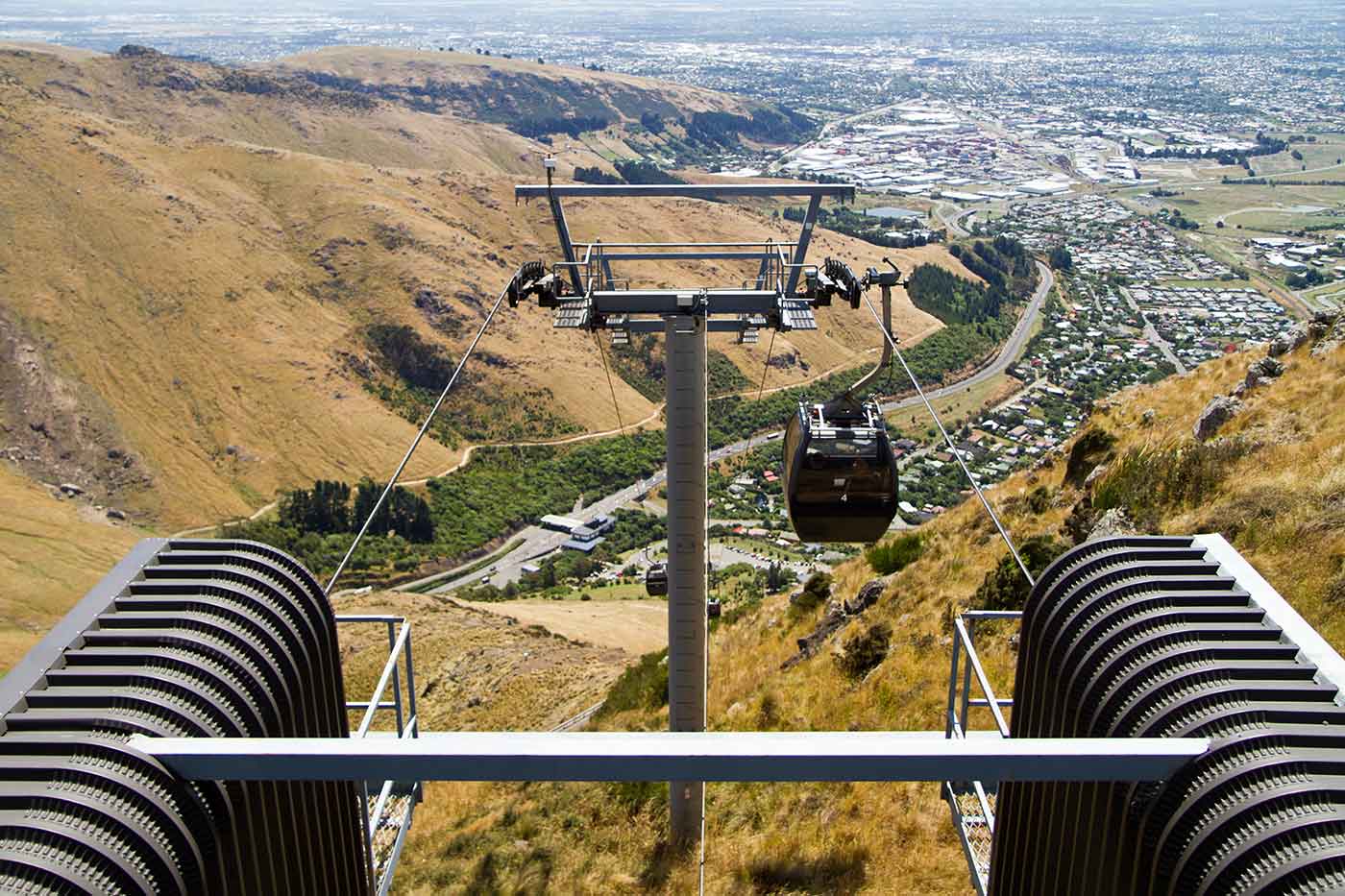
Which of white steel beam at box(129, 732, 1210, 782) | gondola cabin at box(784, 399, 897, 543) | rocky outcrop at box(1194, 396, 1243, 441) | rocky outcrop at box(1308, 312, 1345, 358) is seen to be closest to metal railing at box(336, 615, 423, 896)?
white steel beam at box(129, 732, 1210, 782)

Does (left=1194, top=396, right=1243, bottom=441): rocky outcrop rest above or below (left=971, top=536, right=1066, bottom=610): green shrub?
above

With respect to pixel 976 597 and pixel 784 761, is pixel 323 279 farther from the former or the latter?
pixel 784 761

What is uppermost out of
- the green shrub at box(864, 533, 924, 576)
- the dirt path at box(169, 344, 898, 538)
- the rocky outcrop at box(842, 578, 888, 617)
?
the rocky outcrop at box(842, 578, 888, 617)

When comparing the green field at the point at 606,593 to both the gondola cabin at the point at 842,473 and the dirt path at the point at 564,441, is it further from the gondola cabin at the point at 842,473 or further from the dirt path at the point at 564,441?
the gondola cabin at the point at 842,473

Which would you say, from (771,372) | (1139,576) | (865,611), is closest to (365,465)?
(771,372)

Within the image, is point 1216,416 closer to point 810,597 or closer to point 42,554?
point 810,597

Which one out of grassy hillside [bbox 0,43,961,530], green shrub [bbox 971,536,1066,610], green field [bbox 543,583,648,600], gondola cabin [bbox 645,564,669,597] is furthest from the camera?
grassy hillside [bbox 0,43,961,530]

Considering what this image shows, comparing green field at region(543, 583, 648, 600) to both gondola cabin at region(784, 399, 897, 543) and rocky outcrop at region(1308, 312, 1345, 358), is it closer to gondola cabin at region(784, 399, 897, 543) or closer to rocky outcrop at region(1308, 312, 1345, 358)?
rocky outcrop at region(1308, 312, 1345, 358)
